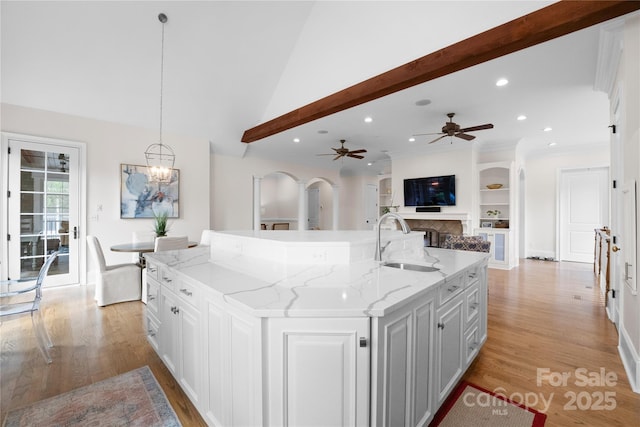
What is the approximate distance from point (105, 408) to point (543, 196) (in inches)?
349

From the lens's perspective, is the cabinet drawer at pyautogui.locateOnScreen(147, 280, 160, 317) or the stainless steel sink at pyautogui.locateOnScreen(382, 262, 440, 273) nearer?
the stainless steel sink at pyautogui.locateOnScreen(382, 262, 440, 273)

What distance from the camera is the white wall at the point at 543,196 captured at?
6910 millimetres

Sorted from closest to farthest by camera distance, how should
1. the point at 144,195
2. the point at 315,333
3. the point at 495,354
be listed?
the point at 315,333 < the point at 495,354 < the point at 144,195

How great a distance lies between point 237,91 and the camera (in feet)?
16.6

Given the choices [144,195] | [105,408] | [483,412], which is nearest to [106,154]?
[144,195]

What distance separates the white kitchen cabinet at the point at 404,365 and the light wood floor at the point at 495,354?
3.09 ft

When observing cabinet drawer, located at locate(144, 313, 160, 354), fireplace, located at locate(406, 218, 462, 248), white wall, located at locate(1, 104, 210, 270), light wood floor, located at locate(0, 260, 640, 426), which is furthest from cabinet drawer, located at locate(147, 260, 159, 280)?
fireplace, located at locate(406, 218, 462, 248)

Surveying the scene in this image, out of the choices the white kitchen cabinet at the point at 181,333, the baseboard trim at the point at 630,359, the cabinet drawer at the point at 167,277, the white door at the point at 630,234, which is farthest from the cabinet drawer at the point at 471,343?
the cabinet drawer at the point at 167,277

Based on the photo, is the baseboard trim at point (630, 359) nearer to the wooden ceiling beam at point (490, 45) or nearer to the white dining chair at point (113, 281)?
the wooden ceiling beam at point (490, 45)

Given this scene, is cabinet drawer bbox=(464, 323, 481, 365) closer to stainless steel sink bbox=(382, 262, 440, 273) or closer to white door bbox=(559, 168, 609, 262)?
stainless steel sink bbox=(382, 262, 440, 273)

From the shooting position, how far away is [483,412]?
177 cm

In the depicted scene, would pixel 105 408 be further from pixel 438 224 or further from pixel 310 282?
pixel 438 224

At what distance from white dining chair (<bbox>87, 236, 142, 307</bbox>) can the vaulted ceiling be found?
2.39 metres

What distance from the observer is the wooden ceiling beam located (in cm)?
226
